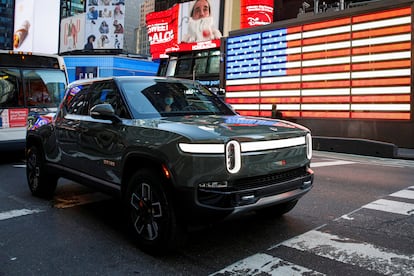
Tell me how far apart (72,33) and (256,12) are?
38.3 metres

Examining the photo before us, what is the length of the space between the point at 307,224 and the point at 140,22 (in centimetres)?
9356

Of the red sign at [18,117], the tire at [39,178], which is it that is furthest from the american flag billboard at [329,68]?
the tire at [39,178]

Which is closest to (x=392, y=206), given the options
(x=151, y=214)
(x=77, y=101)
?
(x=151, y=214)

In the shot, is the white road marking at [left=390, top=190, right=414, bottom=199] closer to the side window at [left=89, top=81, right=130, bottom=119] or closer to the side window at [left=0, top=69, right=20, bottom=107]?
the side window at [left=89, top=81, right=130, bottom=119]

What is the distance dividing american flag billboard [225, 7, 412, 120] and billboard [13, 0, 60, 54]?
29470 mm

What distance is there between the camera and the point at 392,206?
6242 mm

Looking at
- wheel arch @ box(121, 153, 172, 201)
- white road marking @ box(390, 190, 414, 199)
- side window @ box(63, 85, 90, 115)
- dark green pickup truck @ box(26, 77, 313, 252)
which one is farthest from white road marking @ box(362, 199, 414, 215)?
side window @ box(63, 85, 90, 115)

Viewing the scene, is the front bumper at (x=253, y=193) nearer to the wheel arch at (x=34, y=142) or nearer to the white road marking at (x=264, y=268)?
the white road marking at (x=264, y=268)

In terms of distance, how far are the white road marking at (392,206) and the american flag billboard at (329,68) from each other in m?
8.28

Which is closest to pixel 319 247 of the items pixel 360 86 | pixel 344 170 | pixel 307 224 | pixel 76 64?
pixel 307 224

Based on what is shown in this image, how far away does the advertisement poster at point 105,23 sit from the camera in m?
56.2

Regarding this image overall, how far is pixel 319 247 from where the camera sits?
445 centimetres

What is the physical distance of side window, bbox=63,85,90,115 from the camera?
19.1ft

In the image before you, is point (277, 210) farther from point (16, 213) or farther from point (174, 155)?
point (16, 213)
